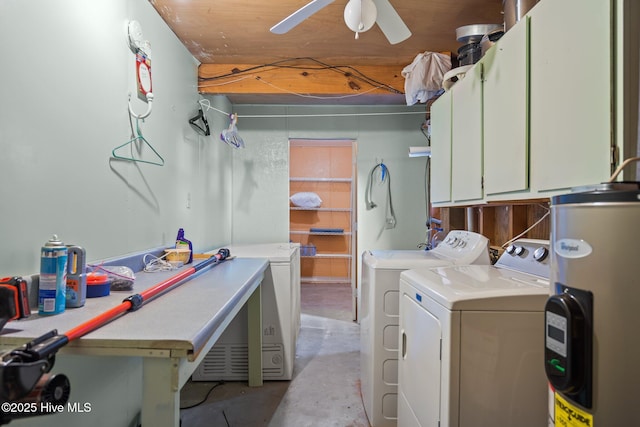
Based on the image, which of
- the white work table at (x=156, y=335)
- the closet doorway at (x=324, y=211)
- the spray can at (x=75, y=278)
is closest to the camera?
the white work table at (x=156, y=335)

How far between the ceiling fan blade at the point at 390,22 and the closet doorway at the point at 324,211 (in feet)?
13.3

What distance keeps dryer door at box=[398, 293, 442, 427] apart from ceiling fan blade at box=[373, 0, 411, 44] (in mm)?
1415

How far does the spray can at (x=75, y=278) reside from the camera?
1.12 m

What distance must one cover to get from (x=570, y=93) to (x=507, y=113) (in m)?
0.43

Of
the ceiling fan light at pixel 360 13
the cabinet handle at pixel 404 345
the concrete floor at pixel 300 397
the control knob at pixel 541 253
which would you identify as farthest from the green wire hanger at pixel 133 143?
the control knob at pixel 541 253

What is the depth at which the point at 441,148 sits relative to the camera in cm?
251

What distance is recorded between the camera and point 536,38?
1.37m

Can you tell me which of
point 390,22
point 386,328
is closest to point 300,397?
point 386,328

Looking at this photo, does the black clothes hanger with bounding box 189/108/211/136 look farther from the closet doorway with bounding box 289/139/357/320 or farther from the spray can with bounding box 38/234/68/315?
the closet doorway with bounding box 289/139/357/320

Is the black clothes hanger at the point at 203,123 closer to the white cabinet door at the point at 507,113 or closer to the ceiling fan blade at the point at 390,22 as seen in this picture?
the ceiling fan blade at the point at 390,22

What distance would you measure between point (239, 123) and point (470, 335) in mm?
3456

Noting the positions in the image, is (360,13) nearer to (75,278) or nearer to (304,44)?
(304,44)

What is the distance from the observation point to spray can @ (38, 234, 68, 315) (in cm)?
105

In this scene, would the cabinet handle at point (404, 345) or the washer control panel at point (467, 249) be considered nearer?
the cabinet handle at point (404, 345)
